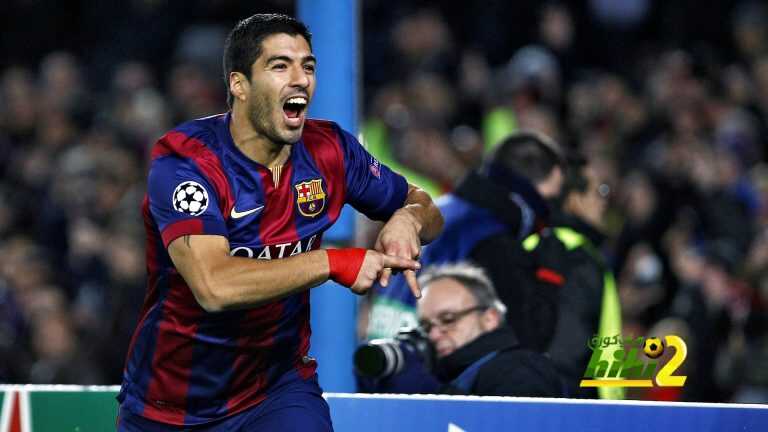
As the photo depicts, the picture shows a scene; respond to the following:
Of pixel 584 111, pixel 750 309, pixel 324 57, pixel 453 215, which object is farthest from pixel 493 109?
pixel 324 57

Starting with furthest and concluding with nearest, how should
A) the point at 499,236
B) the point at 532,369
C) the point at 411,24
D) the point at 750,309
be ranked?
the point at 411,24
the point at 750,309
the point at 499,236
the point at 532,369

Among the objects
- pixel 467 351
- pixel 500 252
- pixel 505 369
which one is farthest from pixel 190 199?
pixel 500 252

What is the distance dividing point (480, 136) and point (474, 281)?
544 cm

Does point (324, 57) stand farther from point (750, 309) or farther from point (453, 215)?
point (750, 309)

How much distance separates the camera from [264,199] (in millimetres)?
3971

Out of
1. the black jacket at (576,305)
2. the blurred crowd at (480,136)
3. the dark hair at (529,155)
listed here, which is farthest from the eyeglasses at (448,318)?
the blurred crowd at (480,136)

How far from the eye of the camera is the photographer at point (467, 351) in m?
4.71

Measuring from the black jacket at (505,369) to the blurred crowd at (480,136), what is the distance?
2.42 meters

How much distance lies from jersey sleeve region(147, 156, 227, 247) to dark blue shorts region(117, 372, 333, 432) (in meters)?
0.54

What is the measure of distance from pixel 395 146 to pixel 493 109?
157 cm

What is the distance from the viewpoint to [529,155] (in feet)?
20.9

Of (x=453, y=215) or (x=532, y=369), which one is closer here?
(x=532, y=369)

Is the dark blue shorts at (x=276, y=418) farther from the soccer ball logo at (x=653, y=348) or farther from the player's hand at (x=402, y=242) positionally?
the soccer ball logo at (x=653, y=348)

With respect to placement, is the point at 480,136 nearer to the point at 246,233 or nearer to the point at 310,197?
the point at 310,197
